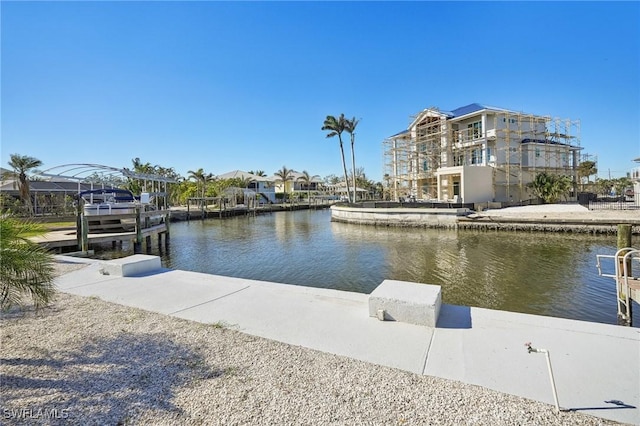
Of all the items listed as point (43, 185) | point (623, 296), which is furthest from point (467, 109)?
point (43, 185)

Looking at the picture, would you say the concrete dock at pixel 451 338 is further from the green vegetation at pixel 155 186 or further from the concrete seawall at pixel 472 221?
the concrete seawall at pixel 472 221

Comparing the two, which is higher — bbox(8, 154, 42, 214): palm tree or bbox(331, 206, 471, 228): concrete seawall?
bbox(8, 154, 42, 214): palm tree

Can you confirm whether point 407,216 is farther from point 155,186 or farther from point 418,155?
point 155,186

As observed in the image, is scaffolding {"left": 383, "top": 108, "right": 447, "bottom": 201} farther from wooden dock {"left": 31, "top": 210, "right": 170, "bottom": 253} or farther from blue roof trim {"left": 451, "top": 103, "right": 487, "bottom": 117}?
wooden dock {"left": 31, "top": 210, "right": 170, "bottom": 253}

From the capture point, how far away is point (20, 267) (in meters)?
3.65

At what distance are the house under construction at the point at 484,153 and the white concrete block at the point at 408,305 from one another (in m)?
29.8

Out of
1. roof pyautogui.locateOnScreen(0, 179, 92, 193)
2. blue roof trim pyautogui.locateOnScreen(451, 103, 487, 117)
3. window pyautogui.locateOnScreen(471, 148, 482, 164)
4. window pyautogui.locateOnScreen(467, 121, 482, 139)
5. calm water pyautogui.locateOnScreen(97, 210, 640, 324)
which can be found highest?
blue roof trim pyautogui.locateOnScreen(451, 103, 487, 117)

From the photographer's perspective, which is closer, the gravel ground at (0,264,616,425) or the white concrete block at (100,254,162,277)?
the gravel ground at (0,264,616,425)

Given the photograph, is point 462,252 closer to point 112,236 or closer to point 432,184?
point 112,236

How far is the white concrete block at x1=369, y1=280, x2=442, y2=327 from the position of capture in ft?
15.7

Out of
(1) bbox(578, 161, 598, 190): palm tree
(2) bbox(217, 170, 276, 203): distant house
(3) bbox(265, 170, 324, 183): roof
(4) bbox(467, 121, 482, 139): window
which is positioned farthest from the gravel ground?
(3) bbox(265, 170, 324, 183): roof

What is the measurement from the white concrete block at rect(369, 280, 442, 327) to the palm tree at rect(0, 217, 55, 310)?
178 inches

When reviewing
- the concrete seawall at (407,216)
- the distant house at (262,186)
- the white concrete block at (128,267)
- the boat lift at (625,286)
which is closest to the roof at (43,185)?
the concrete seawall at (407,216)

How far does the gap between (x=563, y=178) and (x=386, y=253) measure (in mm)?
25768
